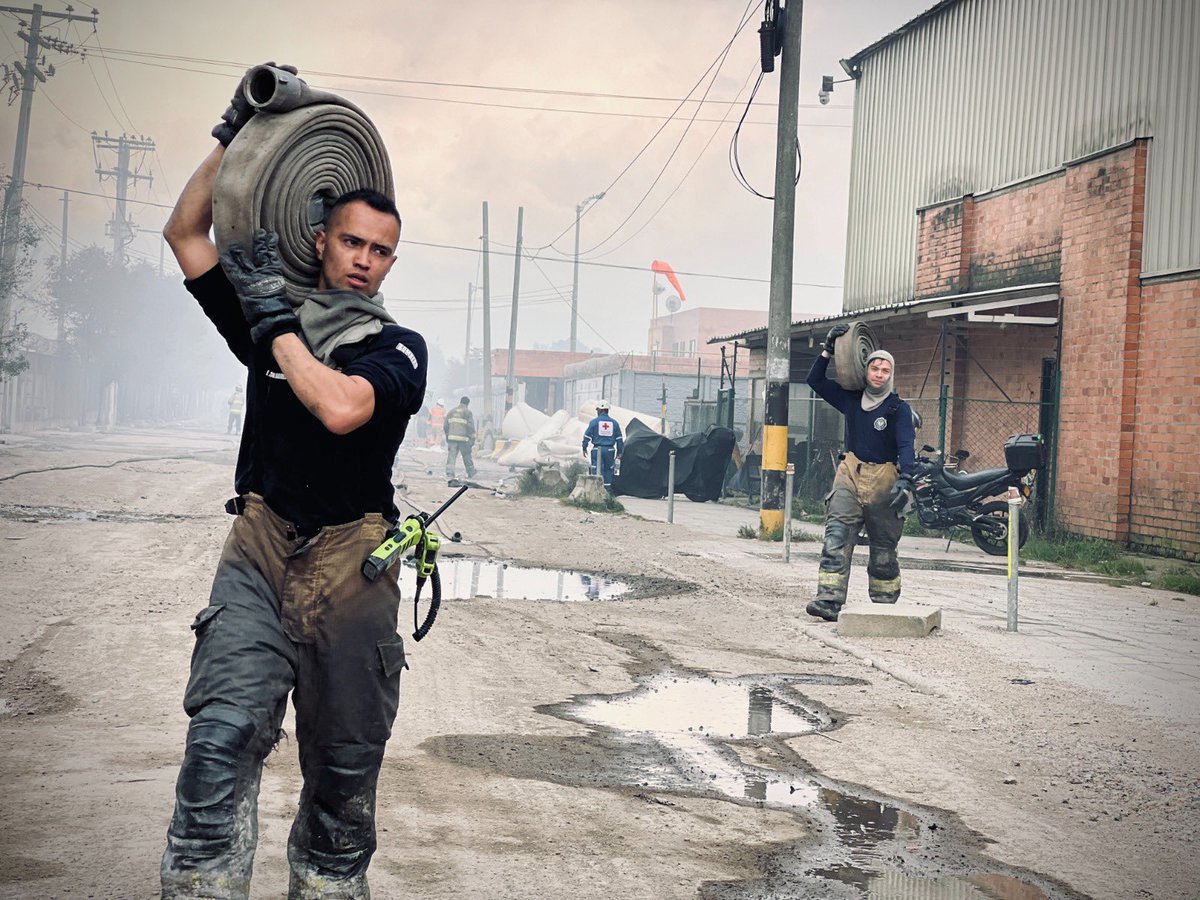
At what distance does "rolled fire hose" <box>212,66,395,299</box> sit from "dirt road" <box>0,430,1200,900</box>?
6.10 ft

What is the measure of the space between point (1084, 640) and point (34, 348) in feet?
177

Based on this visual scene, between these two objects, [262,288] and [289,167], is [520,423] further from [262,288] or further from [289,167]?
[262,288]

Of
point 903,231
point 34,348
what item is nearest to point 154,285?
point 34,348

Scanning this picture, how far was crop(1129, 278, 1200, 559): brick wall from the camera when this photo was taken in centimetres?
1527

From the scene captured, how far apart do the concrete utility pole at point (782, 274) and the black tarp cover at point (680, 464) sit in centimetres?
787

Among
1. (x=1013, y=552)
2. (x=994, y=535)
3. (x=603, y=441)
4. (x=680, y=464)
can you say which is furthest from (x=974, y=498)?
(x=680, y=464)

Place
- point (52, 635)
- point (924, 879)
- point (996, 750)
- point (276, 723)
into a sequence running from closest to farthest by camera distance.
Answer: point (276, 723) < point (924, 879) < point (996, 750) < point (52, 635)

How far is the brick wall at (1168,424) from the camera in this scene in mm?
15273

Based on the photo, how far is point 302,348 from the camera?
9.87ft

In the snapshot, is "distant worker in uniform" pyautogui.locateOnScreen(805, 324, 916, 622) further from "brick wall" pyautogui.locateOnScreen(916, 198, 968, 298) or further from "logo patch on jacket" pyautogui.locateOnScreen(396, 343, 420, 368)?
"brick wall" pyautogui.locateOnScreen(916, 198, 968, 298)

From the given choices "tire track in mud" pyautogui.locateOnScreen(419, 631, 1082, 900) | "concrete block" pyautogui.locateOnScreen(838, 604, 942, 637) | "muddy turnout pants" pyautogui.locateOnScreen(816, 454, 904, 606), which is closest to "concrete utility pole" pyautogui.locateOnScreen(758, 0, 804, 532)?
"muddy turnout pants" pyautogui.locateOnScreen(816, 454, 904, 606)

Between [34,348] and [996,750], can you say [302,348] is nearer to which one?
[996,750]

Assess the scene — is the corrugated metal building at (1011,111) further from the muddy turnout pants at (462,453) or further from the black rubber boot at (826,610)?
the muddy turnout pants at (462,453)

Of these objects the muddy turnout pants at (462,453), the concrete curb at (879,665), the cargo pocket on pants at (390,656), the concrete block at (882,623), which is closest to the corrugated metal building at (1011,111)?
the concrete block at (882,623)
